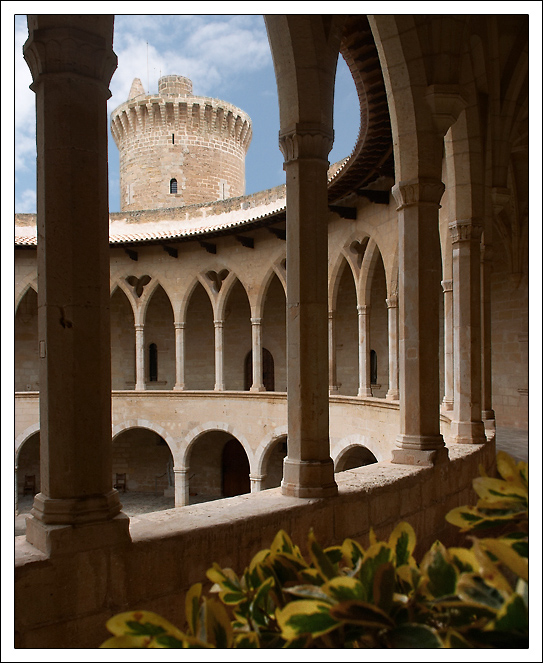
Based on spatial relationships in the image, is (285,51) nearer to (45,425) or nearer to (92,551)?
(45,425)

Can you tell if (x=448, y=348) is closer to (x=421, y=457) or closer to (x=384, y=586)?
(x=421, y=457)

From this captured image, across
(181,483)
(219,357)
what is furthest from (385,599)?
(181,483)

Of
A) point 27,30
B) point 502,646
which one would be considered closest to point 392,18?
point 27,30

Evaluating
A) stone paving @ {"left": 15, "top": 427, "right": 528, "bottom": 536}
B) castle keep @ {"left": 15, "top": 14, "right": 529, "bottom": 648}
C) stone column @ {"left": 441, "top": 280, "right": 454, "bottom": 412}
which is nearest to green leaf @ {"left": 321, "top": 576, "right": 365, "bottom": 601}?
castle keep @ {"left": 15, "top": 14, "right": 529, "bottom": 648}

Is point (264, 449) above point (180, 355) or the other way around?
the other way around

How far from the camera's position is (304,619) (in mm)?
1273

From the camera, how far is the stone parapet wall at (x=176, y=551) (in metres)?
3.18

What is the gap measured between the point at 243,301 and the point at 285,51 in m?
18.9

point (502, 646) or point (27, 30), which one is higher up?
point (27, 30)

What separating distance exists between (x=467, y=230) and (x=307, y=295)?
4234 mm

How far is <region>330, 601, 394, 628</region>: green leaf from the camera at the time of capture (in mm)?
1246

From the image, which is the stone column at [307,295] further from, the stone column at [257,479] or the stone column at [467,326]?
the stone column at [257,479]

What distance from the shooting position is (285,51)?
4992 mm

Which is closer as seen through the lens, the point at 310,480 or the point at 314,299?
the point at 310,480
